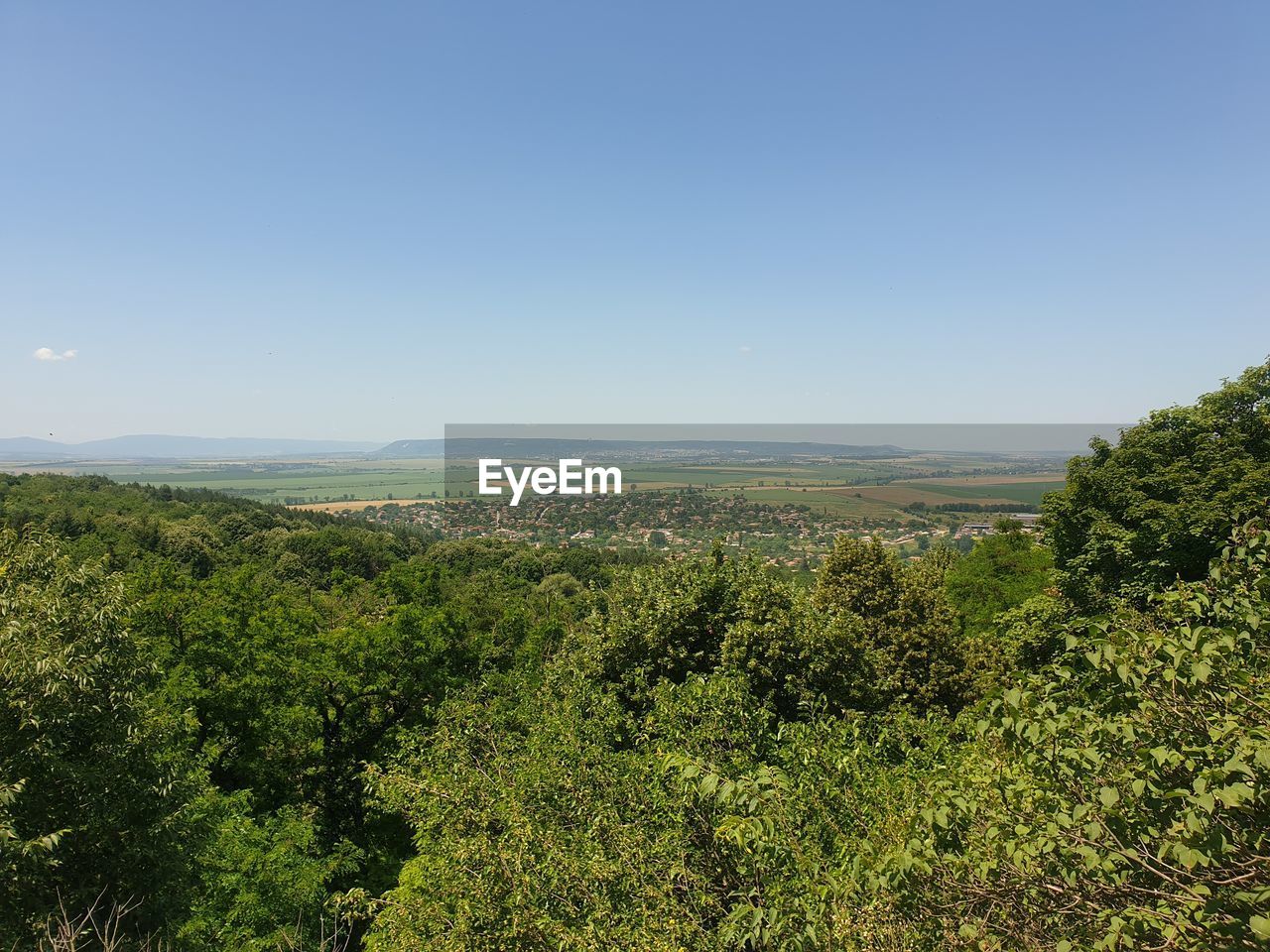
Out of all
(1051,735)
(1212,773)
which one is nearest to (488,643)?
(1051,735)

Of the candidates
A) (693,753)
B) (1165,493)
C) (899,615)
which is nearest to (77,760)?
(693,753)

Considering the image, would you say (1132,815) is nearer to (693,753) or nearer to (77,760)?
(693,753)

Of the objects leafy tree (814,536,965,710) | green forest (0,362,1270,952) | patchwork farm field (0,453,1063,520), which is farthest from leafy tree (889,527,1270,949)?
patchwork farm field (0,453,1063,520)

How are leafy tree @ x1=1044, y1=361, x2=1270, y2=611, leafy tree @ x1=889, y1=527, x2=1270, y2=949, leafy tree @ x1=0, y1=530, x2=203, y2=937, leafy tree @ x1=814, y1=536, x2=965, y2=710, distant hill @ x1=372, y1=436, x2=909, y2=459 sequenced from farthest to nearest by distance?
1. distant hill @ x1=372, y1=436, x2=909, y2=459
2. leafy tree @ x1=814, y1=536, x2=965, y2=710
3. leafy tree @ x1=1044, y1=361, x2=1270, y2=611
4. leafy tree @ x1=0, y1=530, x2=203, y2=937
5. leafy tree @ x1=889, y1=527, x2=1270, y2=949

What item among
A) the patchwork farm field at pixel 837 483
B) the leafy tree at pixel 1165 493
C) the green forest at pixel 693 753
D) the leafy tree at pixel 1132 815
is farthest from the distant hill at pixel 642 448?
the leafy tree at pixel 1132 815

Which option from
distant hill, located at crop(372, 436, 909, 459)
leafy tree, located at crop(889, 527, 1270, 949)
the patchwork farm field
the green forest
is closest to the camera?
leafy tree, located at crop(889, 527, 1270, 949)

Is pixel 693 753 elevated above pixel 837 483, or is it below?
above

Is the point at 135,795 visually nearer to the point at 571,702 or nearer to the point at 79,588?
the point at 79,588

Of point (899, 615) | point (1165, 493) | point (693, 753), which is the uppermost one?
point (1165, 493)

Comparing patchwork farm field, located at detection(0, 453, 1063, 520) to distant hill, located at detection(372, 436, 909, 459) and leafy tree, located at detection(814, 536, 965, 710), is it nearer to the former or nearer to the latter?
distant hill, located at detection(372, 436, 909, 459)
